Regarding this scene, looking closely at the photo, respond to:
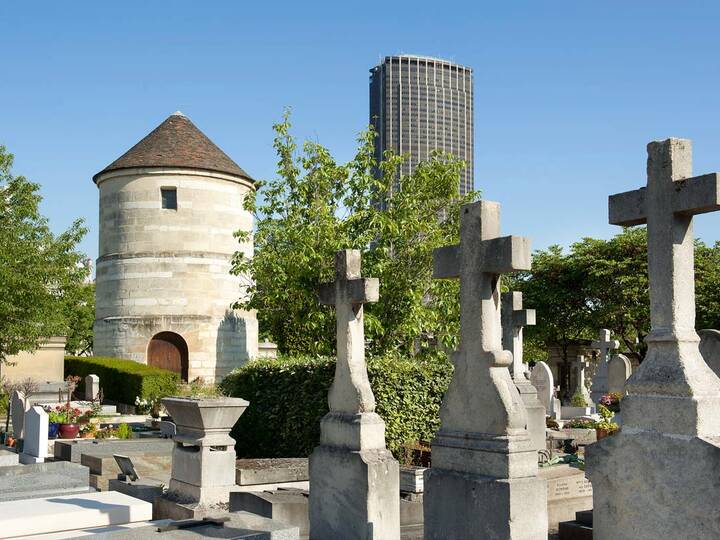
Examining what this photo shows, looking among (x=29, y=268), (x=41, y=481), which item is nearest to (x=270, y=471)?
(x=41, y=481)

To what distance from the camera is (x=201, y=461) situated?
8.87m

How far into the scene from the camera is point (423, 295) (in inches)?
699

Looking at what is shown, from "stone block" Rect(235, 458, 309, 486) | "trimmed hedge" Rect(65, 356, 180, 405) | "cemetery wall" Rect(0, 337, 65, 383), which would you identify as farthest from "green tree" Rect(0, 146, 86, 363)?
"stone block" Rect(235, 458, 309, 486)

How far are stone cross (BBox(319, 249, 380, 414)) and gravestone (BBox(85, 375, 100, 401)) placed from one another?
21.8 meters

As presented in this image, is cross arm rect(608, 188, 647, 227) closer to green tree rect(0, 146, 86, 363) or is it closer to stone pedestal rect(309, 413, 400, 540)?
stone pedestal rect(309, 413, 400, 540)

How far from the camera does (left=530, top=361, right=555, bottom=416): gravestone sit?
21.2 m

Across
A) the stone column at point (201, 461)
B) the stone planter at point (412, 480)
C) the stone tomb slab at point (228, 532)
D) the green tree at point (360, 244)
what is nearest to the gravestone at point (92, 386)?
the green tree at point (360, 244)

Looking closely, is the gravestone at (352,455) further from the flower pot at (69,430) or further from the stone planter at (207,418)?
the flower pot at (69,430)

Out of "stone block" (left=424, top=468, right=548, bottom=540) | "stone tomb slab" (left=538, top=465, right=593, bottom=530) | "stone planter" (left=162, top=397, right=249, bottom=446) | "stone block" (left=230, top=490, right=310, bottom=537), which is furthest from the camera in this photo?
"stone tomb slab" (left=538, top=465, right=593, bottom=530)

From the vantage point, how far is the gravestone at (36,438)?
13.4 metres

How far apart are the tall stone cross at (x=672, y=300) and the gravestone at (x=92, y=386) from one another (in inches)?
1008

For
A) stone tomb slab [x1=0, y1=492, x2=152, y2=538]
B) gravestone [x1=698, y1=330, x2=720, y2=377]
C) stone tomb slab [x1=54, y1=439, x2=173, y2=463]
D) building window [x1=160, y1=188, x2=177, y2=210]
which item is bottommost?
stone tomb slab [x1=54, y1=439, x2=173, y2=463]

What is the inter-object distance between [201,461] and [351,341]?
2427 millimetres

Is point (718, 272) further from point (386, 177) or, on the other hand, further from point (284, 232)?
point (284, 232)
